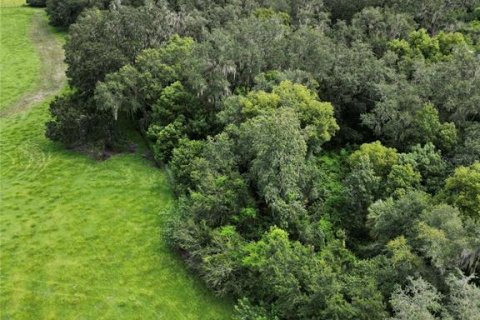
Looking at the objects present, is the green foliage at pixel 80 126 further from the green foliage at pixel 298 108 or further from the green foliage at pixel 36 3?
Result: the green foliage at pixel 36 3

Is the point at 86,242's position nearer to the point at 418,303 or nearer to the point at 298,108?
the point at 298,108

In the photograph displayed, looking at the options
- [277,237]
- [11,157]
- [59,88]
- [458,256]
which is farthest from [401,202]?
[59,88]

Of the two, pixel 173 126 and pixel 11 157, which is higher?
pixel 173 126

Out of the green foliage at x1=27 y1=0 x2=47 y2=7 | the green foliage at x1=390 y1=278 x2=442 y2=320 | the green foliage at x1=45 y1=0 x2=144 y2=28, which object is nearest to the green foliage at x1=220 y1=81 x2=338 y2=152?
the green foliage at x1=390 y1=278 x2=442 y2=320

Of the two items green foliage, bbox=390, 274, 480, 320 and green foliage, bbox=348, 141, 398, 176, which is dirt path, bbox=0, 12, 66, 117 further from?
green foliage, bbox=390, 274, 480, 320

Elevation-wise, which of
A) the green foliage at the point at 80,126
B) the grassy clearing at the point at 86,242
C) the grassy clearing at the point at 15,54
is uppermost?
the green foliage at the point at 80,126

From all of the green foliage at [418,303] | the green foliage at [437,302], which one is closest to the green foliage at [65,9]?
the green foliage at [418,303]

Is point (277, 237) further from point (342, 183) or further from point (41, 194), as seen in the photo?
point (41, 194)
